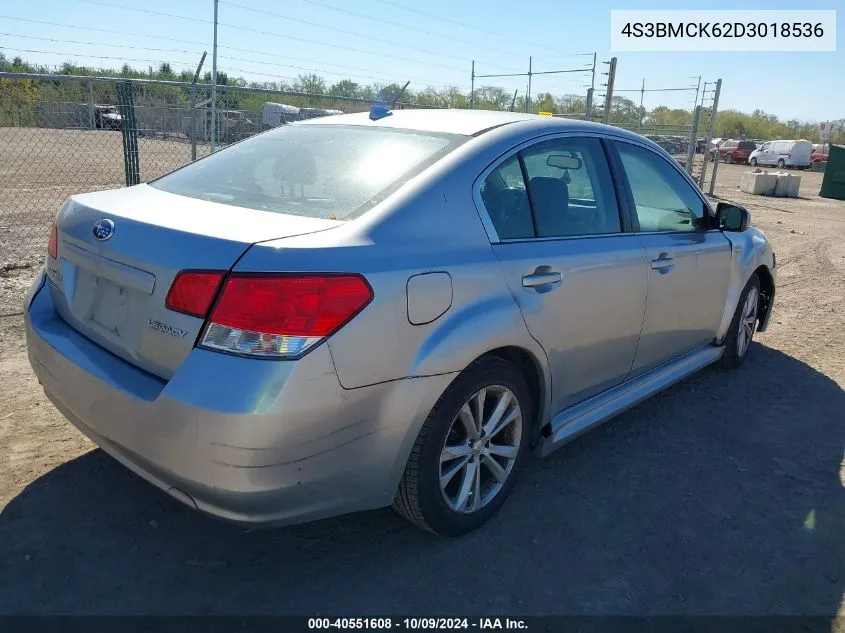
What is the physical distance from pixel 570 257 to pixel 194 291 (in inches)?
63.5

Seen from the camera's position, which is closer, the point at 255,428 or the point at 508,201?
the point at 255,428

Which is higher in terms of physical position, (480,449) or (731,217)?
(731,217)

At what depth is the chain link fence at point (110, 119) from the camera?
6.83 meters

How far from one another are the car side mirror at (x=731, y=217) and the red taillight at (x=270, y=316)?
300cm

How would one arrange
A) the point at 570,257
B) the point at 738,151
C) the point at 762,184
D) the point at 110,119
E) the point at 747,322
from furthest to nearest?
the point at 738,151 → the point at 762,184 → the point at 110,119 → the point at 747,322 → the point at 570,257

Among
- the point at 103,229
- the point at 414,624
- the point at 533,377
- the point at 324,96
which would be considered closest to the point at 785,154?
the point at 324,96

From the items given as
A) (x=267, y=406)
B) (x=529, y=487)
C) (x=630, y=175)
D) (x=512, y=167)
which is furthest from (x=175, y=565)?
(x=630, y=175)

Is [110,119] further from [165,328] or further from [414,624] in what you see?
[414,624]

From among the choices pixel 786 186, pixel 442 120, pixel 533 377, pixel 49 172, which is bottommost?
pixel 49 172

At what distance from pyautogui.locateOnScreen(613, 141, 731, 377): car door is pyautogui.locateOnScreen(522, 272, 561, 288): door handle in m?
0.83

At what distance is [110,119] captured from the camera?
7.70m

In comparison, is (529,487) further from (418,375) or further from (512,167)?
(512,167)

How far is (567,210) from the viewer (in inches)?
124

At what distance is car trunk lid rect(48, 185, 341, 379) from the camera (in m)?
2.17
